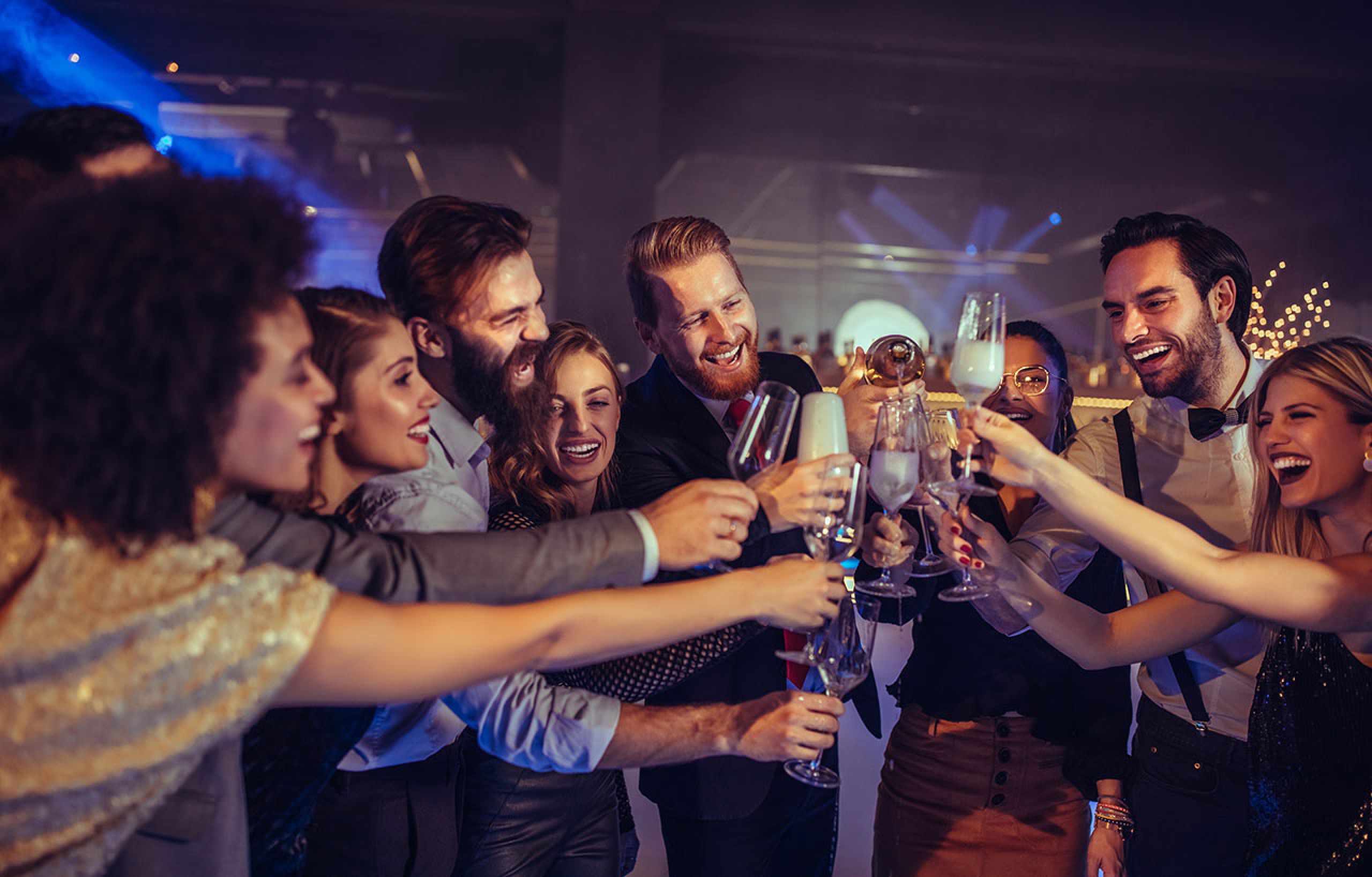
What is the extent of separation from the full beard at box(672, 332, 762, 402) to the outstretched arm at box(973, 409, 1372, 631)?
0.86 metres

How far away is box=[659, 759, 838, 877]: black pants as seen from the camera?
1.97 meters

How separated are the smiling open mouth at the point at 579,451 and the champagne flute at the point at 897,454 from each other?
2.37ft

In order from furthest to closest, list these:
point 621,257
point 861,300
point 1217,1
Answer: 1. point 861,300
2. point 1217,1
3. point 621,257

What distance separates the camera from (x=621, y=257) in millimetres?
5301

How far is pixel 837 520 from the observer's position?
63.6 inches

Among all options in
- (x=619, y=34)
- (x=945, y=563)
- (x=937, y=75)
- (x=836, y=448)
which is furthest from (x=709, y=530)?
(x=937, y=75)

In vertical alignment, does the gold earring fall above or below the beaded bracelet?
above

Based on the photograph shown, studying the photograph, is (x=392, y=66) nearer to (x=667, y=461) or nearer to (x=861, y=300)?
(x=861, y=300)

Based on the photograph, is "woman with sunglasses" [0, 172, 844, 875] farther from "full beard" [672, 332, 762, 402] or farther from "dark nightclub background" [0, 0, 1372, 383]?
"dark nightclub background" [0, 0, 1372, 383]

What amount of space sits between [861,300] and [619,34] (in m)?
3.89

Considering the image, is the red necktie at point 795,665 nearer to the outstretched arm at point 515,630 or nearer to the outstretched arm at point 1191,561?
the outstretched arm at point 515,630

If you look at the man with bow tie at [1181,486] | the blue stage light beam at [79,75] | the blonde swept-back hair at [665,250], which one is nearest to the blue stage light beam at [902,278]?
the blue stage light beam at [79,75]

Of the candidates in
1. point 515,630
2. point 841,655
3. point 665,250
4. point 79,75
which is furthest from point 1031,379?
point 79,75

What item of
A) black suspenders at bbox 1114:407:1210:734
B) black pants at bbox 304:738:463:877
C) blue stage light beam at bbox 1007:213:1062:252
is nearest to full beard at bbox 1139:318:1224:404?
black suspenders at bbox 1114:407:1210:734
